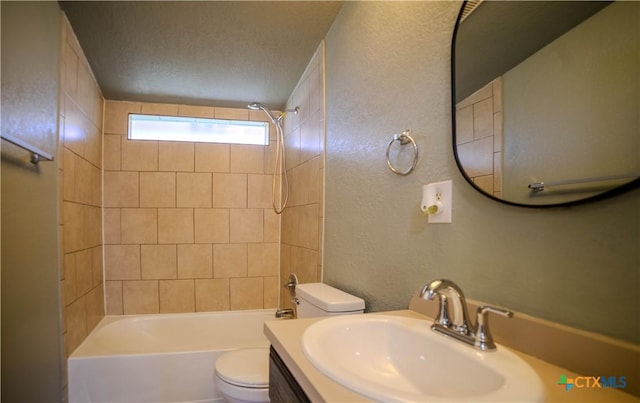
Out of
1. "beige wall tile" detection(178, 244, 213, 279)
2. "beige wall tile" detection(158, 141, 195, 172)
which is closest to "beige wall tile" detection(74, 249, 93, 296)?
"beige wall tile" detection(178, 244, 213, 279)

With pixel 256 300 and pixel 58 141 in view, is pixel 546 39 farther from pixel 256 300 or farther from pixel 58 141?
pixel 256 300

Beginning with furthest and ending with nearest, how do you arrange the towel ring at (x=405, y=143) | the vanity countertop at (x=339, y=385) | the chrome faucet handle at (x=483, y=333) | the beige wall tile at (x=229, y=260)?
the beige wall tile at (x=229, y=260)
the towel ring at (x=405, y=143)
the chrome faucet handle at (x=483, y=333)
the vanity countertop at (x=339, y=385)

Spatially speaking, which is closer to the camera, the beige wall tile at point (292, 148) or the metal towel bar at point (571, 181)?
the metal towel bar at point (571, 181)

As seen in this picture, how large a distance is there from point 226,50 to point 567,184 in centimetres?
194

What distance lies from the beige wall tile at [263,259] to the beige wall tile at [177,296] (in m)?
0.52

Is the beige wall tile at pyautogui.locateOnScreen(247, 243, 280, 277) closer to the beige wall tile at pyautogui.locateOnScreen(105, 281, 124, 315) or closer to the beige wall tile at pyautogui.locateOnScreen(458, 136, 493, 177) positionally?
the beige wall tile at pyautogui.locateOnScreen(105, 281, 124, 315)

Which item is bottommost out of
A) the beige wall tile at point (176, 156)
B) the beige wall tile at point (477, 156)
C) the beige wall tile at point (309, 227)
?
the beige wall tile at point (309, 227)

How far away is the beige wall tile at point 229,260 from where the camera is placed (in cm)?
291

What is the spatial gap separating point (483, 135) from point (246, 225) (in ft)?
8.01

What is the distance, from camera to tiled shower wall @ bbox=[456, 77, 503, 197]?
80 cm

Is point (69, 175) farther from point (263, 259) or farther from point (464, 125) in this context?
point (464, 125)

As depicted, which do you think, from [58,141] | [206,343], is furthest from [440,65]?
[206,343]

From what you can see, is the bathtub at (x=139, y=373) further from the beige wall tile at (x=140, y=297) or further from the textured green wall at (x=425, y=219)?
the textured green wall at (x=425, y=219)

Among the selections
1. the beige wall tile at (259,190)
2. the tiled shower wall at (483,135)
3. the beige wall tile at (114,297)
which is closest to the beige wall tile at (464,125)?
the tiled shower wall at (483,135)
